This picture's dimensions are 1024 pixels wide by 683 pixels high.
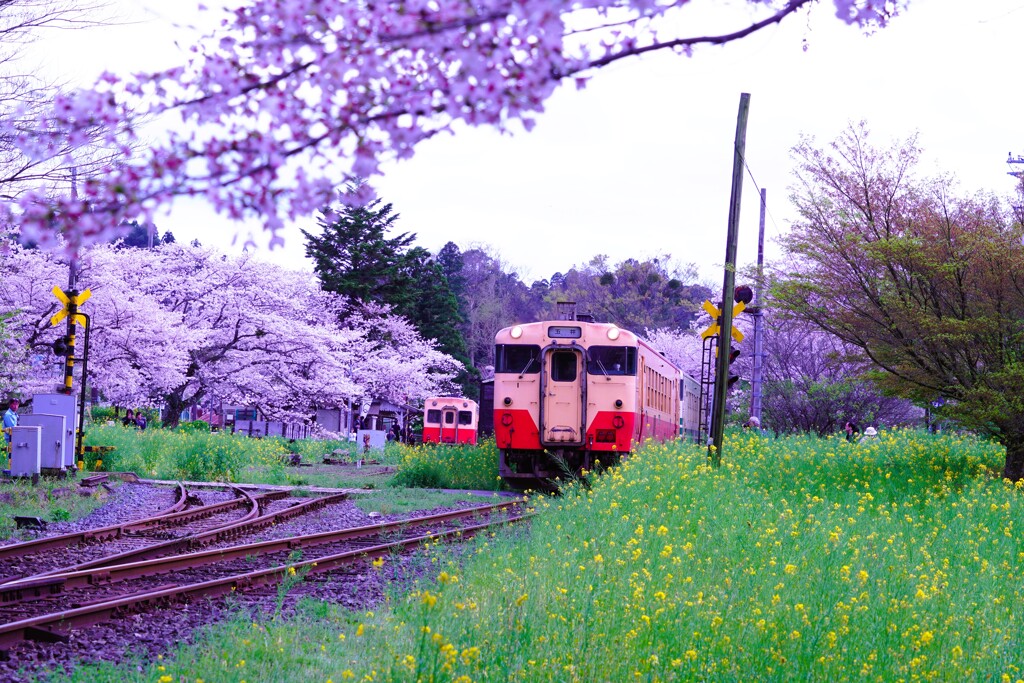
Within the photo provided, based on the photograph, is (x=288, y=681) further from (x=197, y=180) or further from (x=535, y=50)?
(x=535, y=50)

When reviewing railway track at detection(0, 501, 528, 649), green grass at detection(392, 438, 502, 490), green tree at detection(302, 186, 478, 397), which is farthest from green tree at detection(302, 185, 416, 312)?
railway track at detection(0, 501, 528, 649)

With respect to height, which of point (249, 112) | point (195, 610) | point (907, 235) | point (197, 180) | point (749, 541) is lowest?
point (195, 610)

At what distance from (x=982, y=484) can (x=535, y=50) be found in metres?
12.7

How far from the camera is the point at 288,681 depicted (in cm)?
505

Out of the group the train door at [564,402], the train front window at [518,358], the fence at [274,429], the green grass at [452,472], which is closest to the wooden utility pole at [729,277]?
the train door at [564,402]

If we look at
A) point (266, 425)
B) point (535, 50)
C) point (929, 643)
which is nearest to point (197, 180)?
point (535, 50)

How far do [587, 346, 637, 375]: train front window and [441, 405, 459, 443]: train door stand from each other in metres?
21.4

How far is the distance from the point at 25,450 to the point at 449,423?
23.4 meters

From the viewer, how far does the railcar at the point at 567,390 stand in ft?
56.4

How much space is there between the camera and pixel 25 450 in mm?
16031

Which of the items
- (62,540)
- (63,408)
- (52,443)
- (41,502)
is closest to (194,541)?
(62,540)

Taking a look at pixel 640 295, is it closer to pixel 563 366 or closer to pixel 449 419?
pixel 449 419

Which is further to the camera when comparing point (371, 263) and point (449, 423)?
point (371, 263)

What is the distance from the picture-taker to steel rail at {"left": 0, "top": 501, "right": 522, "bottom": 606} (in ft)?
25.1
